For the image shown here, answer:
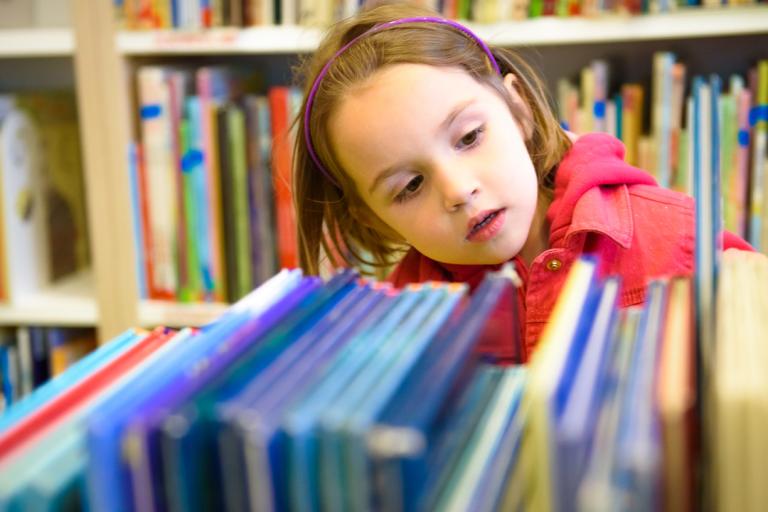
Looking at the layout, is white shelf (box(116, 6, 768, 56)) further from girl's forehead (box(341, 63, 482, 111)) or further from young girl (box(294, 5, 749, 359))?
girl's forehead (box(341, 63, 482, 111))

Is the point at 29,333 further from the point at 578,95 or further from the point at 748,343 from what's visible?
the point at 748,343

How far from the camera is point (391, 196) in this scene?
85 centimetres

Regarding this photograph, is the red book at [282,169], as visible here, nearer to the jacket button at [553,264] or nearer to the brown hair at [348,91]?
the brown hair at [348,91]

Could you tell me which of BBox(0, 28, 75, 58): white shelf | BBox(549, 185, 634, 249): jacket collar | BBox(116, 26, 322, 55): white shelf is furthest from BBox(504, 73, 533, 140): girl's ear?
BBox(0, 28, 75, 58): white shelf

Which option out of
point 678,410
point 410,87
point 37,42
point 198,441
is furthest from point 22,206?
point 678,410

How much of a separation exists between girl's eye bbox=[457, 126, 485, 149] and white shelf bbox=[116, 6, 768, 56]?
1.60ft

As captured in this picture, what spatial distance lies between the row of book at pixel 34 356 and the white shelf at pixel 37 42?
1.89 ft

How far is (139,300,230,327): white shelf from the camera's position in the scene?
59.7 inches

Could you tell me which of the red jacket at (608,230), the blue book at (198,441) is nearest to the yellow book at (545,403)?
the blue book at (198,441)

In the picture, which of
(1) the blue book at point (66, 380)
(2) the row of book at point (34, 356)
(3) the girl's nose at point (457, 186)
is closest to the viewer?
(1) the blue book at point (66, 380)

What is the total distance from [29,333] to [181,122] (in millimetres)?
581

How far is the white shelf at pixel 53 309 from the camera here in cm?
157

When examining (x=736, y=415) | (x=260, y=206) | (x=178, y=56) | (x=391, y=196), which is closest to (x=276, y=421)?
(x=736, y=415)

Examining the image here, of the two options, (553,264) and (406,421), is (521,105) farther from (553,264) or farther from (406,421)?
(406,421)
